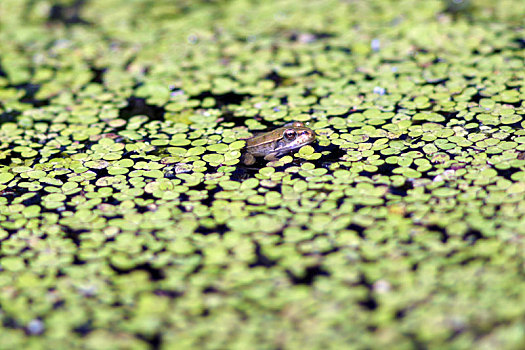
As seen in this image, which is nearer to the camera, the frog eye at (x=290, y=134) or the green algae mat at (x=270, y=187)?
the green algae mat at (x=270, y=187)

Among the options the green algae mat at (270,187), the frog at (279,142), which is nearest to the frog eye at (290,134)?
the frog at (279,142)

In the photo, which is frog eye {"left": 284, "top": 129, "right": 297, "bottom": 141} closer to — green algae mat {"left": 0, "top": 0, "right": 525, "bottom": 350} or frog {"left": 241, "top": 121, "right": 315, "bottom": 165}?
frog {"left": 241, "top": 121, "right": 315, "bottom": 165}

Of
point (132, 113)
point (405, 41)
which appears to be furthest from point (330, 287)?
point (405, 41)

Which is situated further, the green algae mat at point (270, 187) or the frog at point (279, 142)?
the frog at point (279, 142)

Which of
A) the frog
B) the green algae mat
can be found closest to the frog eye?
the frog

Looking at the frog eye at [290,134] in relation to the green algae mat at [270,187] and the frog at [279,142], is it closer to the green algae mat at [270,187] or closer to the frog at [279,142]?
the frog at [279,142]

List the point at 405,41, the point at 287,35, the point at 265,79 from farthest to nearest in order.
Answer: the point at 287,35, the point at 405,41, the point at 265,79

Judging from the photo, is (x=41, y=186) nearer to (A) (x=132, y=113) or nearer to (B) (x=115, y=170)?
(B) (x=115, y=170)
